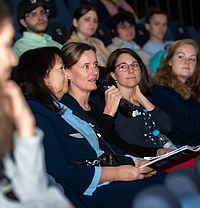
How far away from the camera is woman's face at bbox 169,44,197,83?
3.72 metres

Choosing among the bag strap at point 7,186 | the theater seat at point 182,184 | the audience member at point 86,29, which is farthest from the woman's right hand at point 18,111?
the audience member at point 86,29

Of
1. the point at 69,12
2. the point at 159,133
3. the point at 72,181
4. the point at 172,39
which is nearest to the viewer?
the point at 72,181

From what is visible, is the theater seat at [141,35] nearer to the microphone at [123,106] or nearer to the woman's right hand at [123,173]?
the microphone at [123,106]

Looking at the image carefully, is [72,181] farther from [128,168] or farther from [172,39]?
[172,39]

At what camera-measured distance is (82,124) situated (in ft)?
8.84

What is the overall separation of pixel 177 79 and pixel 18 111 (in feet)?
7.90

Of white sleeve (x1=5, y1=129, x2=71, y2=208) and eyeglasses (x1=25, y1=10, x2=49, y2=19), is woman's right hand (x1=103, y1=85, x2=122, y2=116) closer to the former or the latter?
eyeglasses (x1=25, y1=10, x2=49, y2=19)

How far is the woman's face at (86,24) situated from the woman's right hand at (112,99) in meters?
1.38

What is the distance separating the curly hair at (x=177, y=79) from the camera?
12.0 feet

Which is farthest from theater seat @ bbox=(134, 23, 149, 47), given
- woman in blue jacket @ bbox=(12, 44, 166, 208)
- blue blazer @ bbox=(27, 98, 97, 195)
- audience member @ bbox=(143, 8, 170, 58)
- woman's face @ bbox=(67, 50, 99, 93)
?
blue blazer @ bbox=(27, 98, 97, 195)

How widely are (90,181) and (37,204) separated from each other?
102cm

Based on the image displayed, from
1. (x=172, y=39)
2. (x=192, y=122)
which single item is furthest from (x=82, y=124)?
(x=172, y=39)

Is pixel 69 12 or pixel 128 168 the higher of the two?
pixel 69 12

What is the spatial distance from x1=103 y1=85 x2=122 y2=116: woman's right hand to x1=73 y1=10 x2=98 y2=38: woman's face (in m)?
1.38
